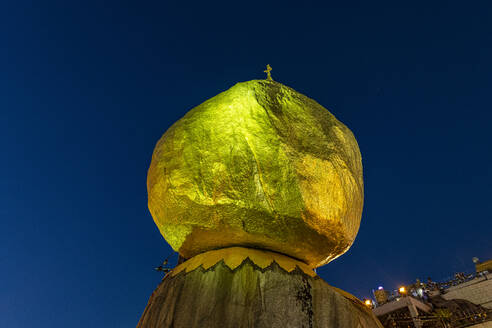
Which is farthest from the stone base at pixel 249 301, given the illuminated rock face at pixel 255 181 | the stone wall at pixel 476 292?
the stone wall at pixel 476 292

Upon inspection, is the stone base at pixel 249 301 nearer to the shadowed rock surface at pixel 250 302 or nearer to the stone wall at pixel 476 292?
the shadowed rock surface at pixel 250 302

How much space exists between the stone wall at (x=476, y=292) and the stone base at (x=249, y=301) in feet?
57.0

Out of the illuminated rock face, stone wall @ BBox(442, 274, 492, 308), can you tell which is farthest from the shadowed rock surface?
stone wall @ BBox(442, 274, 492, 308)

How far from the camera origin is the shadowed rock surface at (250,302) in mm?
3008

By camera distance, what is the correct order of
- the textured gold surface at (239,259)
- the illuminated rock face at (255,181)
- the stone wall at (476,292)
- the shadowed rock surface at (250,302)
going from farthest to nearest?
the stone wall at (476,292), the illuminated rock face at (255,181), the textured gold surface at (239,259), the shadowed rock surface at (250,302)

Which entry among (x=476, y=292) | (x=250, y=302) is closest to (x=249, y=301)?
(x=250, y=302)

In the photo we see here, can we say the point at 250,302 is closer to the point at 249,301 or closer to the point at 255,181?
the point at 249,301

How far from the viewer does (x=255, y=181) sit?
3.62 m

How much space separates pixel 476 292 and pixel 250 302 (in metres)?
18.9

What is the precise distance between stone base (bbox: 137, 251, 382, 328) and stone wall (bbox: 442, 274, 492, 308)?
17379mm

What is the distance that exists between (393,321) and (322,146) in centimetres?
1340

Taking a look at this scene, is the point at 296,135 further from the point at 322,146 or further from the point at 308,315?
the point at 308,315

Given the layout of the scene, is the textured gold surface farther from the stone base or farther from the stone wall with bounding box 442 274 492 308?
the stone wall with bounding box 442 274 492 308

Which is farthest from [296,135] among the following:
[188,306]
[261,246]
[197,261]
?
[188,306]
